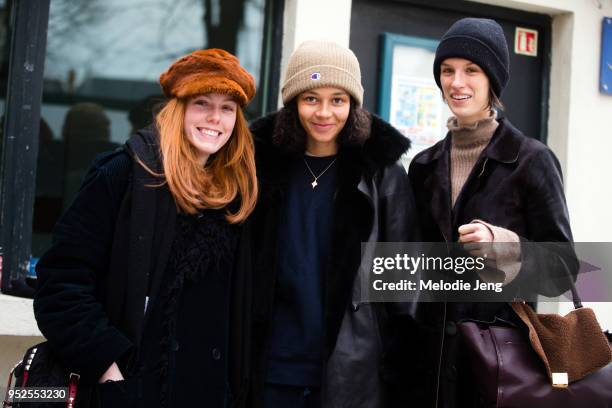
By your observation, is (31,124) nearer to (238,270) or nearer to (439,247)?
(238,270)

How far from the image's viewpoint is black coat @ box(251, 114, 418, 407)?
2318mm

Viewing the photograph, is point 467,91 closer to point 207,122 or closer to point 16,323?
point 207,122

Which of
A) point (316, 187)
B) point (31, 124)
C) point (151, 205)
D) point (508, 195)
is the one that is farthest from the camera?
point (31, 124)

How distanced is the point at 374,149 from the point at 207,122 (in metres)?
0.60

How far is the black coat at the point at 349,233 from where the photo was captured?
232 centimetres

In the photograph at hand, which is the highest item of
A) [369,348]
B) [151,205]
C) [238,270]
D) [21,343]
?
[151,205]

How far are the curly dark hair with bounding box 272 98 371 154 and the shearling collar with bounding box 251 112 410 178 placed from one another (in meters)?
0.03

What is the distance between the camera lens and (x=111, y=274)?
213 centimetres

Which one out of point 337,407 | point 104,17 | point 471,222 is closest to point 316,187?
point 471,222

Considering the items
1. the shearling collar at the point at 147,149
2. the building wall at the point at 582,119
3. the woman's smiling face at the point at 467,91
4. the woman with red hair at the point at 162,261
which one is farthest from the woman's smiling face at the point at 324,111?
the building wall at the point at 582,119

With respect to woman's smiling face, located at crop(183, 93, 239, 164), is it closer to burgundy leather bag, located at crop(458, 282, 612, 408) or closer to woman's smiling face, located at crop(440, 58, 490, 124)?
woman's smiling face, located at crop(440, 58, 490, 124)

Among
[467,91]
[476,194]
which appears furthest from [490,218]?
[467,91]

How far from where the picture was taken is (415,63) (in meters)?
4.27

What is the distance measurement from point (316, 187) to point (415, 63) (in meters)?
2.02
